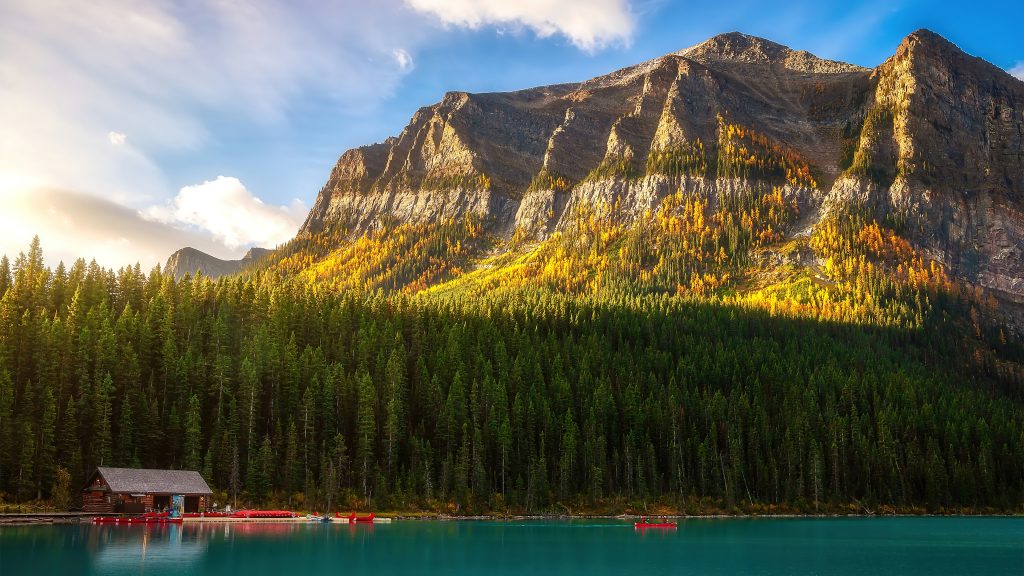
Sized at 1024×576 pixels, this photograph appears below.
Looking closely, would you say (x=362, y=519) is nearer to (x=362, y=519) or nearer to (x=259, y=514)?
(x=362, y=519)

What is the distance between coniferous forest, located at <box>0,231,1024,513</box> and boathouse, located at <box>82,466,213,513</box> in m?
4.11

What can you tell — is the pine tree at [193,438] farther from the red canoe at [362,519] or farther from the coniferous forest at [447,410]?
the red canoe at [362,519]

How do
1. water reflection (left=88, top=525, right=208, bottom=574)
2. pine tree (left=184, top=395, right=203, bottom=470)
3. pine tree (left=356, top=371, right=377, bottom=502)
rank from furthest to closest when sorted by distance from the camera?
pine tree (left=356, top=371, right=377, bottom=502) → pine tree (left=184, top=395, right=203, bottom=470) → water reflection (left=88, top=525, right=208, bottom=574)

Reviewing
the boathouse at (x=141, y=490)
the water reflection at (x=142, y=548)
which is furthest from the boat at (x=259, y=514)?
the water reflection at (x=142, y=548)

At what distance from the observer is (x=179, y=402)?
10662cm

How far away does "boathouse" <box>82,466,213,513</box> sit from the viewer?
8831cm

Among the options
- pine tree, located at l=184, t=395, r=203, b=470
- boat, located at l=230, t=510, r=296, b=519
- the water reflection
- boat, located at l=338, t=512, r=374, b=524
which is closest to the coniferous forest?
pine tree, located at l=184, t=395, r=203, b=470

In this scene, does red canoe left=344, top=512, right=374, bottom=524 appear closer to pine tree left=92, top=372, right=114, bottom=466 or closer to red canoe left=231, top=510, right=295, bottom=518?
red canoe left=231, top=510, right=295, bottom=518

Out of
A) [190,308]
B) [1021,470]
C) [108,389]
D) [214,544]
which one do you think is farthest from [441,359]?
[1021,470]

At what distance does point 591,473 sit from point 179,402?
60.9 metres

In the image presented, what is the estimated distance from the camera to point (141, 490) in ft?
296

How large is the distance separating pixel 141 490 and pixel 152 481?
1697 mm

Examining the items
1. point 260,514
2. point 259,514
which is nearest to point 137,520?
point 259,514

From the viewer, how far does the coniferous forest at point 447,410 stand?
335ft
